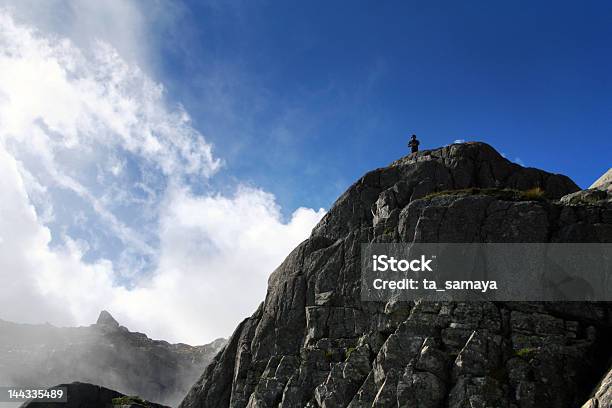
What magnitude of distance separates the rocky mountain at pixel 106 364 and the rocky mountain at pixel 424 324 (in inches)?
4314

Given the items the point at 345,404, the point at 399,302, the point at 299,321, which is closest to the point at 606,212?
the point at 399,302

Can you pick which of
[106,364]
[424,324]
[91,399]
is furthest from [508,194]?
[106,364]

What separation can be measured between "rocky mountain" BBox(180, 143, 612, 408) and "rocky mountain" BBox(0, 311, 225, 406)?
110 m

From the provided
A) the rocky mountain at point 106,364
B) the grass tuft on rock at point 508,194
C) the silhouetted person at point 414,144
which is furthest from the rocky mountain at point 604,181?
the rocky mountain at point 106,364

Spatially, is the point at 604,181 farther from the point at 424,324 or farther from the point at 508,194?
the point at 424,324

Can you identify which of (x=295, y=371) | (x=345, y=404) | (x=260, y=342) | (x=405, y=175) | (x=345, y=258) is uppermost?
(x=405, y=175)

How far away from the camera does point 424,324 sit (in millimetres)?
37562

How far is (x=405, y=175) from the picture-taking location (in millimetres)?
55781

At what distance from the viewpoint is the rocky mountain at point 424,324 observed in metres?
33.0

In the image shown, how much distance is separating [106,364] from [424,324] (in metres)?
148

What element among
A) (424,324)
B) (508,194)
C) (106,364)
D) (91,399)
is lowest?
(91,399)

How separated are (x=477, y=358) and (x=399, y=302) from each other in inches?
347

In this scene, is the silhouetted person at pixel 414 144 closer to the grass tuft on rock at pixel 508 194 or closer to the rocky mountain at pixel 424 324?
the rocky mountain at pixel 424 324

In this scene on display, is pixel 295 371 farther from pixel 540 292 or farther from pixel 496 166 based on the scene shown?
pixel 496 166
